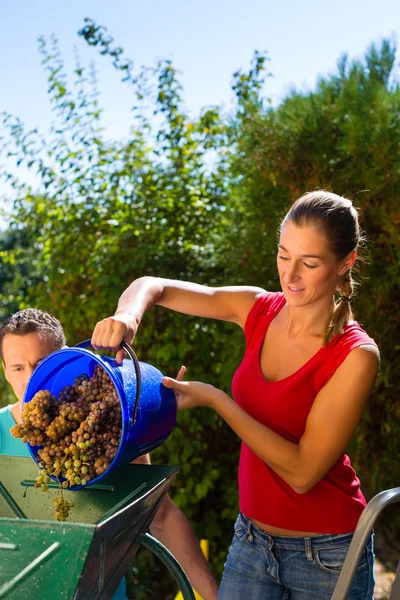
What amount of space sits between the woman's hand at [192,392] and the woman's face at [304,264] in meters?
0.32

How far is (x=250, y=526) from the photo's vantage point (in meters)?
1.98

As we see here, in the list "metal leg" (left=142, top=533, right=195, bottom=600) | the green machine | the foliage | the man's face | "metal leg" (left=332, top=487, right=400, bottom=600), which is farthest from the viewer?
the foliage

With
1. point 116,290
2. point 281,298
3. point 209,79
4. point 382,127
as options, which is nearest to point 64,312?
point 116,290

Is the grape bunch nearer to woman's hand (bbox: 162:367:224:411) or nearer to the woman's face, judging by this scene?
woman's hand (bbox: 162:367:224:411)

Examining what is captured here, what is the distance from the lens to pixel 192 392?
6.06 ft

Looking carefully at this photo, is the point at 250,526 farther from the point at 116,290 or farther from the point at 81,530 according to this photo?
the point at 116,290

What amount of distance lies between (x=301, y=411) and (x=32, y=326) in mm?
912

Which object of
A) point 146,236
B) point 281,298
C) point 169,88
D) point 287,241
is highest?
point 169,88

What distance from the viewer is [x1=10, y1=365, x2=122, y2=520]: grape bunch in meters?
1.63

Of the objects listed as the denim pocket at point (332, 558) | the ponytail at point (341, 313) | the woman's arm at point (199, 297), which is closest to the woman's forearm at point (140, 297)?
the woman's arm at point (199, 297)

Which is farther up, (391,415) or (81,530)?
(81,530)

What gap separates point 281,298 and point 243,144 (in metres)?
1.87

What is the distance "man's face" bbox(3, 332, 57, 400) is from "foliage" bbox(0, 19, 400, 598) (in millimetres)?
1607

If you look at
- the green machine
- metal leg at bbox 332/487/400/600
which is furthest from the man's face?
metal leg at bbox 332/487/400/600
